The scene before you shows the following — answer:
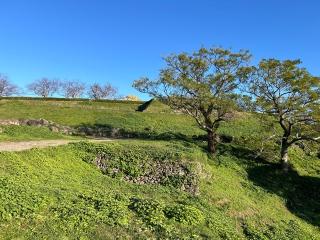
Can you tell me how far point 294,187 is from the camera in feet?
103

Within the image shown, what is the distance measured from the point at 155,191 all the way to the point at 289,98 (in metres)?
15.7

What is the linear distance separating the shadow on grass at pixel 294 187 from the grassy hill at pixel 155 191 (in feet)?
0.32

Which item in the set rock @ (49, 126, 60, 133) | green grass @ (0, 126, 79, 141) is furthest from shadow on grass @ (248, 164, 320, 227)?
rock @ (49, 126, 60, 133)

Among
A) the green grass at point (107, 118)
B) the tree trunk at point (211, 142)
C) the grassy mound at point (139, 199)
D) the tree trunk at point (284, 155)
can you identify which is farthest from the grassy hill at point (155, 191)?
the tree trunk at point (284, 155)

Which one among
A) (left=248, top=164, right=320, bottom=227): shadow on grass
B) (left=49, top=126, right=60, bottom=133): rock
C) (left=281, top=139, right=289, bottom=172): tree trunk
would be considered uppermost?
(left=49, top=126, right=60, bottom=133): rock

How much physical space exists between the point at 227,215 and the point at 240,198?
134 inches

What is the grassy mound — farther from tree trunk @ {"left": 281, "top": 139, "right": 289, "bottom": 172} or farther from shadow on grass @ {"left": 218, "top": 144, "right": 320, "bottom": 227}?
tree trunk @ {"left": 281, "top": 139, "right": 289, "bottom": 172}

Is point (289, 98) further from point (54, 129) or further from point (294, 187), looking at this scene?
point (54, 129)

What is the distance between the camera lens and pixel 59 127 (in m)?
40.7

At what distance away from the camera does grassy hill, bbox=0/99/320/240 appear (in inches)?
608

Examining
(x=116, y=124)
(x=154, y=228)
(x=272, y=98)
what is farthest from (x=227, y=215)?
(x=116, y=124)

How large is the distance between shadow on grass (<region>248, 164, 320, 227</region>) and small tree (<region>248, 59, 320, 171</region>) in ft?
4.35

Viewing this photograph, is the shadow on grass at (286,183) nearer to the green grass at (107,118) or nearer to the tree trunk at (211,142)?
the tree trunk at (211,142)

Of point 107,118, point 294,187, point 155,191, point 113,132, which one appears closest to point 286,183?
point 294,187
